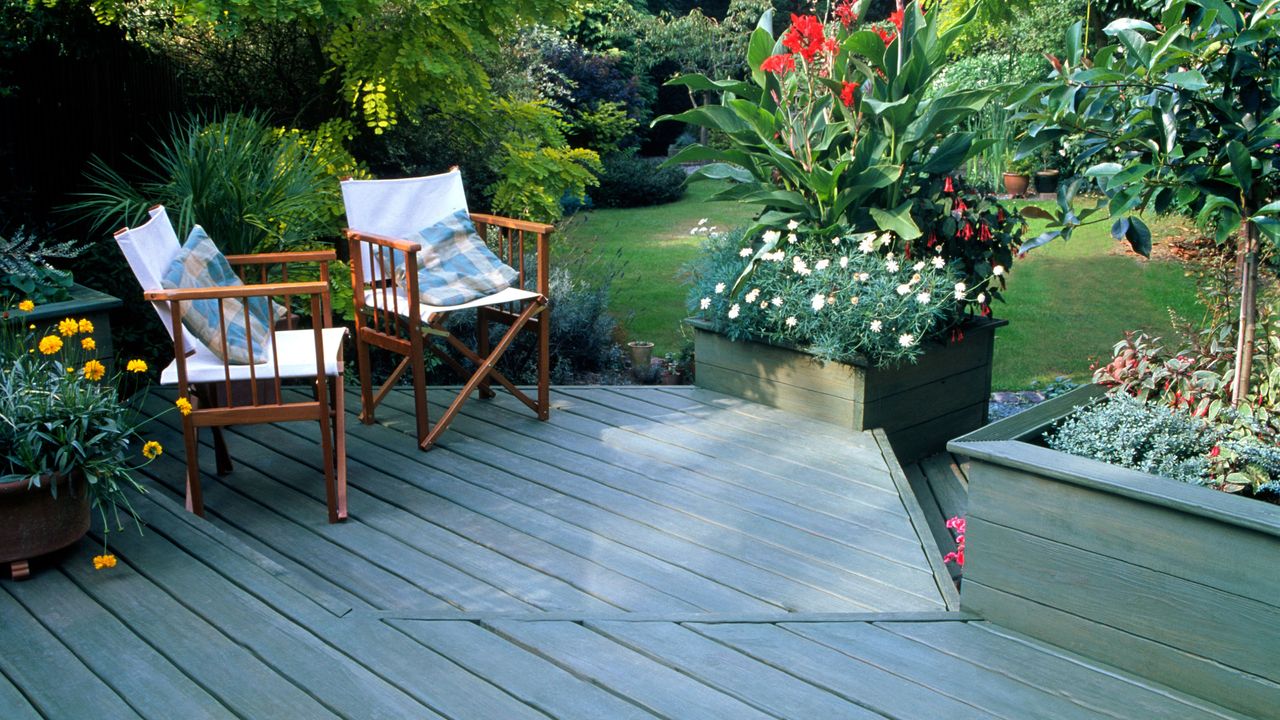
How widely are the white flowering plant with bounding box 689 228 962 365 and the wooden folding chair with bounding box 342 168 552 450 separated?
2.49 feet

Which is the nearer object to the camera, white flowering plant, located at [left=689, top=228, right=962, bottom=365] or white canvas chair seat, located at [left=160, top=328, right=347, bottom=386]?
white canvas chair seat, located at [left=160, top=328, right=347, bottom=386]

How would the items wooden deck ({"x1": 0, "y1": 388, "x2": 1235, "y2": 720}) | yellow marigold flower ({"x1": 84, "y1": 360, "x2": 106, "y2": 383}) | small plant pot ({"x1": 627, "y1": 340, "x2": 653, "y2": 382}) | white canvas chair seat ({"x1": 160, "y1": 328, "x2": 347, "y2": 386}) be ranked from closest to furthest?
wooden deck ({"x1": 0, "y1": 388, "x2": 1235, "y2": 720}), yellow marigold flower ({"x1": 84, "y1": 360, "x2": 106, "y2": 383}), white canvas chair seat ({"x1": 160, "y1": 328, "x2": 347, "y2": 386}), small plant pot ({"x1": 627, "y1": 340, "x2": 653, "y2": 382})

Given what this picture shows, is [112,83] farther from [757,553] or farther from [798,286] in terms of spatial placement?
[757,553]

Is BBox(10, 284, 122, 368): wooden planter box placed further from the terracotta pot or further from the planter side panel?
the planter side panel

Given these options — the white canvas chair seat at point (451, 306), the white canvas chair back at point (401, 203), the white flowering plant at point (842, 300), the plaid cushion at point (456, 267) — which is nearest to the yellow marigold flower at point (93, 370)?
the white canvas chair seat at point (451, 306)

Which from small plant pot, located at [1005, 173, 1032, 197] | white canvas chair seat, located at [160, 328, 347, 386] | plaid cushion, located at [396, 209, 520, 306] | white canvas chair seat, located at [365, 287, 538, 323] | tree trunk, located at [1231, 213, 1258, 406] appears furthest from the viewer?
small plant pot, located at [1005, 173, 1032, 197]

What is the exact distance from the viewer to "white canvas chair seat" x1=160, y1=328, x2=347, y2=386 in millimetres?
3064

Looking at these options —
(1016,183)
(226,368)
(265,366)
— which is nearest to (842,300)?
(265,366)

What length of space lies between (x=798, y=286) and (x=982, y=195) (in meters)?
0.88

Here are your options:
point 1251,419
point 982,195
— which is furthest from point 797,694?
point 982,195

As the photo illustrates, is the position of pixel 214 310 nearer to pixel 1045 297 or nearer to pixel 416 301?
pixel 416 301

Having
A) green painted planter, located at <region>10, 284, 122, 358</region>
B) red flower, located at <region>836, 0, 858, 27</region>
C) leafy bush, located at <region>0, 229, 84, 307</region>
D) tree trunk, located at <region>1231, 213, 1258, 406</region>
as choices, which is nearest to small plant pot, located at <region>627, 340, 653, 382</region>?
red flower, located at <region>836, 0, 858, 27</region>

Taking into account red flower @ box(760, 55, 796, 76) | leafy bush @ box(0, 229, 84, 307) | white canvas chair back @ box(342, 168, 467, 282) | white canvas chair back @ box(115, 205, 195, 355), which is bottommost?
leafy bush @ box(0, 229, 84, 307)

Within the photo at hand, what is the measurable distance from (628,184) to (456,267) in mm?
8088
